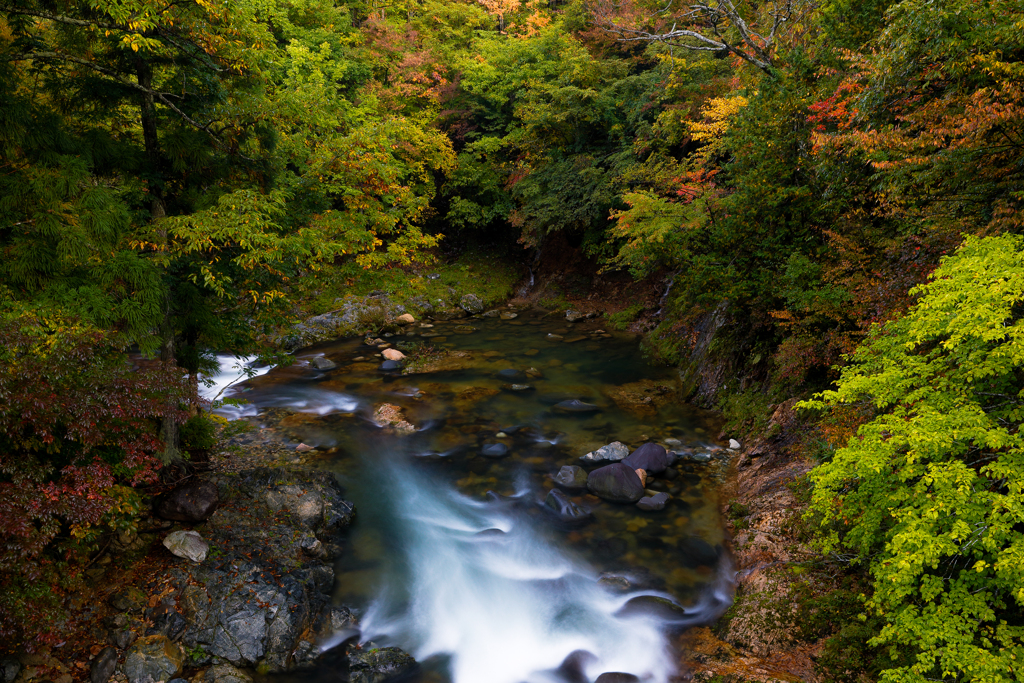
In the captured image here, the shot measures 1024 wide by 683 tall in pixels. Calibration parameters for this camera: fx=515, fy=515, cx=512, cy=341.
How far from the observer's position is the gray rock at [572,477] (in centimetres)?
983

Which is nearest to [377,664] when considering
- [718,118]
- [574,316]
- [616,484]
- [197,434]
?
[616,484]

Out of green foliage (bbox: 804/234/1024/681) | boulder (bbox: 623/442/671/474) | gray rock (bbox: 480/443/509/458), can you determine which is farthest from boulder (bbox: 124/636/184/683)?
boulder (bbox: 623/442/671/474)

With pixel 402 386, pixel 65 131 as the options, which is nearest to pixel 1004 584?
pixel 65 131

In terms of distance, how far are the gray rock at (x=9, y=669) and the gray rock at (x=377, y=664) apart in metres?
3.27

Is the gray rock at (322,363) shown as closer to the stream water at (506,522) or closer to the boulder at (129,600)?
the stream water at (506,522)

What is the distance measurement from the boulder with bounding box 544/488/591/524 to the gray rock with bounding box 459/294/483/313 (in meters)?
14.7

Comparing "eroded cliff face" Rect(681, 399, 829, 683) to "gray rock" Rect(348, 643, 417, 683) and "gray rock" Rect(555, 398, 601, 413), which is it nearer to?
"gray rock" Rect(348, 643, 417, 683)

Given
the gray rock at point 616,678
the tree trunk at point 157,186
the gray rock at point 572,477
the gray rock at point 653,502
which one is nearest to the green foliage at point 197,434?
the tree trunk at point 157,186

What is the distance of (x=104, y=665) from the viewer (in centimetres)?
562

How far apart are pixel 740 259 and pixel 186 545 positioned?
1127 cm

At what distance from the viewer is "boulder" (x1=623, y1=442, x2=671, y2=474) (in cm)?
996

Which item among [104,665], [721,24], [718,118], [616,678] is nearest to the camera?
[104,665]

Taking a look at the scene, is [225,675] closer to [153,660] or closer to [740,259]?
[153,660]

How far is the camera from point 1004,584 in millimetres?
3729
